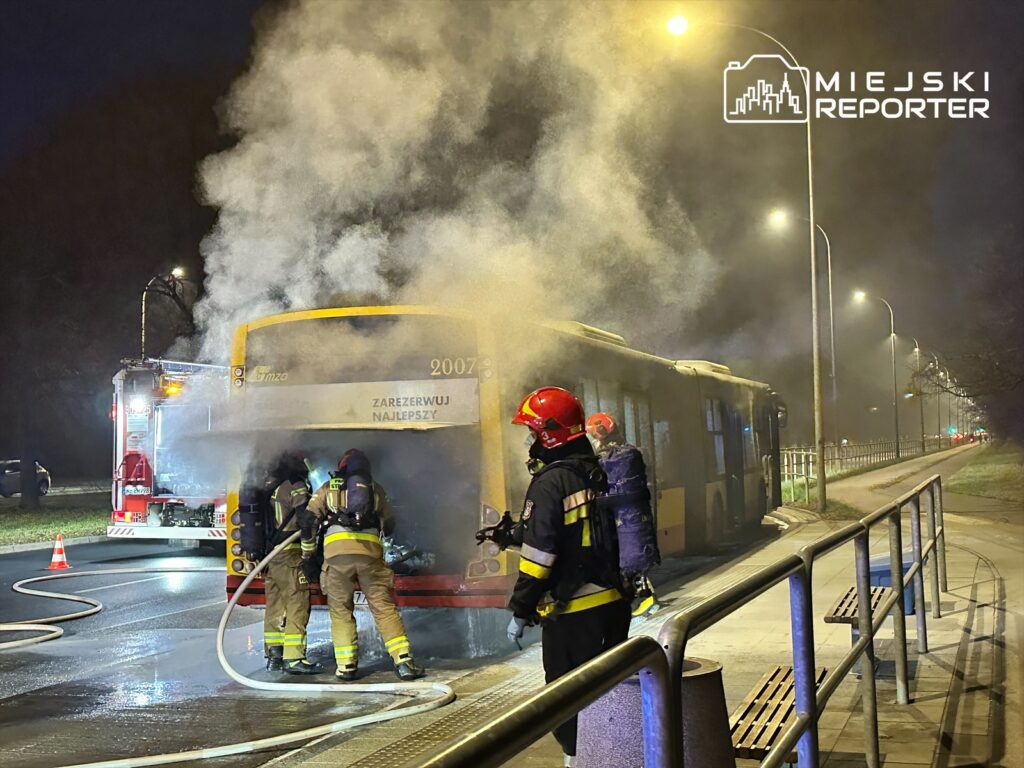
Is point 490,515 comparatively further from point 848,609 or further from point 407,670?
point 848,609

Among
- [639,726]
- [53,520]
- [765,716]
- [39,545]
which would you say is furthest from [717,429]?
[53,520]

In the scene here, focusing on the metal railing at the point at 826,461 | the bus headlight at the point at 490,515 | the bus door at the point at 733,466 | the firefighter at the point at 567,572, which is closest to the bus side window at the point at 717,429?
the bus door at the point at 733,466

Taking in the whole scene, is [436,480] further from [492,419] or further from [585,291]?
[585,291]

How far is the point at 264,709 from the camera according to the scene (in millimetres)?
6949

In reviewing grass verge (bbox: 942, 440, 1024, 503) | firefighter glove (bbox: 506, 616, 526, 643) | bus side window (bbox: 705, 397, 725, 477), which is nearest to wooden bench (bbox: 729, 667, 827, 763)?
firefighter glove (bbox: 506, 616, 526, 643)

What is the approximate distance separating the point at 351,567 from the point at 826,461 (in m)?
31.3

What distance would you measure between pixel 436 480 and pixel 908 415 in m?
129

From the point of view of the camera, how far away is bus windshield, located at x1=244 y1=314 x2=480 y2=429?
870cm

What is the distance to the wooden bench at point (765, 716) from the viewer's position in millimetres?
3652

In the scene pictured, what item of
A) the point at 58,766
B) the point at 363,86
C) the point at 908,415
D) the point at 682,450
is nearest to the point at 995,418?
the point at 682,450

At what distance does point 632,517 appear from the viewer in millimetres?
6105

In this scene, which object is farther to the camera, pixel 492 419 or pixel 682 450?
pixel 682 450

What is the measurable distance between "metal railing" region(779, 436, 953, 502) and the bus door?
5.03 m

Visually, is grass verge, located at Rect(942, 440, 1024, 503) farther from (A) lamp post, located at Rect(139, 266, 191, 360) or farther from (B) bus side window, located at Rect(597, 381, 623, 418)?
(A) lamp post, located at Rect(139, 266, 191, 360)
